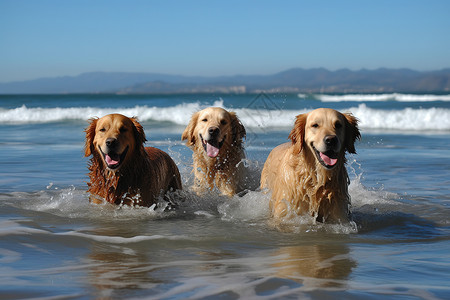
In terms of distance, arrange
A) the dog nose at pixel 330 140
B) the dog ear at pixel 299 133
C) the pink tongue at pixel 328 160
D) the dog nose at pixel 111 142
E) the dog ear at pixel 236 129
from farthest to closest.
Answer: the dog ear at pixel 236 129 → the dog nose at pixel 111 142 → the dog ear at pixel 299 133 → the pink tongue at pixel 328 160 → the dog nose at pixel 330 140

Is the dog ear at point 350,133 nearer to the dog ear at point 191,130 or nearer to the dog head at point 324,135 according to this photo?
the dog head at point 324,135

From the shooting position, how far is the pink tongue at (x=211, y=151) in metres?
7.91

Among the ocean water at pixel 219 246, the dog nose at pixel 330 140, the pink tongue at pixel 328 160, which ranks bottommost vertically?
the ocean water at pixel 219 246

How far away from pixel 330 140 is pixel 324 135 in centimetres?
8

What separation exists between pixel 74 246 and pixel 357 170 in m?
6.99

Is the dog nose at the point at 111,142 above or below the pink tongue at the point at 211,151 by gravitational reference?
above

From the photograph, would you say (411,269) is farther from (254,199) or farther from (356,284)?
(254,199)

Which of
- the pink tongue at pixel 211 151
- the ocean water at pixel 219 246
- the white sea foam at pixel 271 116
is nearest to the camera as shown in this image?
the ocean water at pixel 219 246

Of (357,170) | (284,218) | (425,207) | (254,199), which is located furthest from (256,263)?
(357,170)

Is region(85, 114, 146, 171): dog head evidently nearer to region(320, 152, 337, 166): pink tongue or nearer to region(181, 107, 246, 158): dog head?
region(181, 107, 246, 158): dog head

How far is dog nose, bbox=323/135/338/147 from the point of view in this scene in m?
5.64

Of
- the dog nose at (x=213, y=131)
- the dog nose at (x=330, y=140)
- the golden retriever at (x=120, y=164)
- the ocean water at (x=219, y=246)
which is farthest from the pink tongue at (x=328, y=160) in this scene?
the dog nose at (x=213, y=131)

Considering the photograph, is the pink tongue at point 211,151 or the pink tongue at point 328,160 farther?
the pink tongue at point 211,151

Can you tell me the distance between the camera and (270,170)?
737cm
